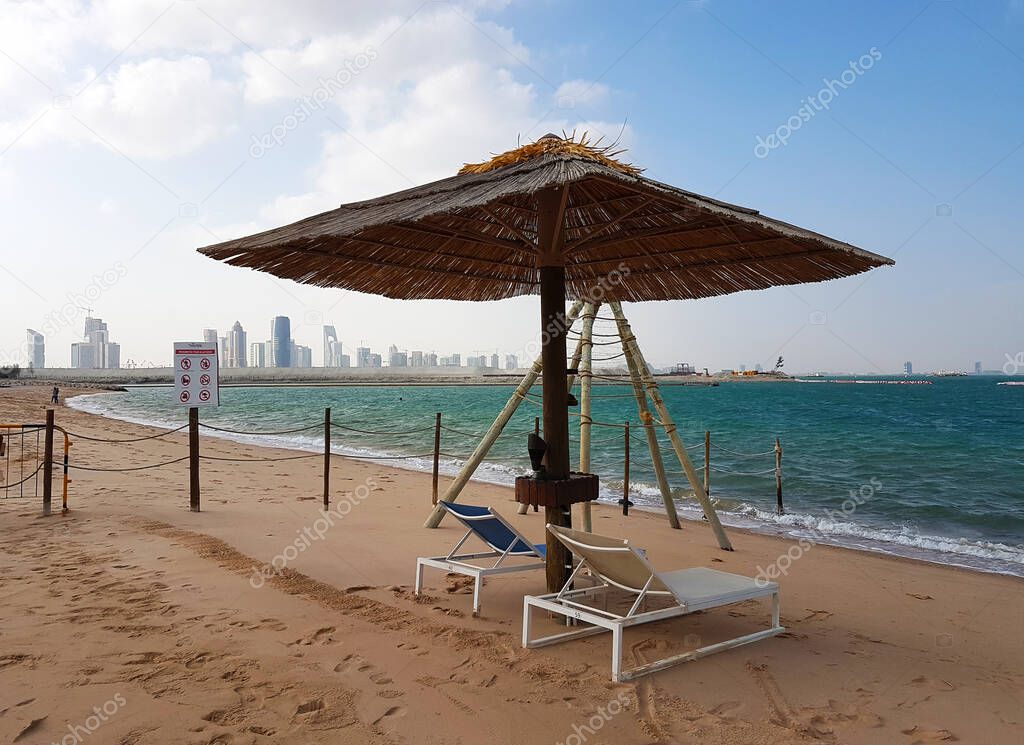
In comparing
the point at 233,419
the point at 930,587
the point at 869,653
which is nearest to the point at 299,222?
the point at 869,653

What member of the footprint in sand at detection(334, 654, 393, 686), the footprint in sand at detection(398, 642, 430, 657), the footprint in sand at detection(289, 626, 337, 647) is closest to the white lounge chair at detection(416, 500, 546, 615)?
the footprint in sand at detection(398, 642, 430, 657)

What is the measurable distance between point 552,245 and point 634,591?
2.03 m

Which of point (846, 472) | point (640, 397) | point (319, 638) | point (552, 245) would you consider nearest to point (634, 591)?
point (319, 638)

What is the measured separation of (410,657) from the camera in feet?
11.7

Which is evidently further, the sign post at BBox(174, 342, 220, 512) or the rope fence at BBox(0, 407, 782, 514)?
the sign post at BBox(174, 342, 220, 512)

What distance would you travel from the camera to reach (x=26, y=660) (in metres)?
3.29

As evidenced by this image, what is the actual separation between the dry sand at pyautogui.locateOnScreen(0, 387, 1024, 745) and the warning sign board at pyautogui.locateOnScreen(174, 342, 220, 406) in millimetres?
1852

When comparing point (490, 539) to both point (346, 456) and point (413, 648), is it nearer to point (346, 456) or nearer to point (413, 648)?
point (413, 648)

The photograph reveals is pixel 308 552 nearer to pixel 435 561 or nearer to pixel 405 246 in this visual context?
pixel 435 561

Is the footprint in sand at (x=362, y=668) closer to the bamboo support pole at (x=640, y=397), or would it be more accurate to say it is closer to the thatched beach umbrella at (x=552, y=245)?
the thatched beach umbrella at (x=552, y=245)

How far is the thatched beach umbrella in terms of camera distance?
12.2 feet

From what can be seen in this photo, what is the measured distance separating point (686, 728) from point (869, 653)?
1.70 m

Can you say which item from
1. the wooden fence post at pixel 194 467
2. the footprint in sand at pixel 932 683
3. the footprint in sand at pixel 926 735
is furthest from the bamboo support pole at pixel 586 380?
the wooden fence post at pixel 194 467

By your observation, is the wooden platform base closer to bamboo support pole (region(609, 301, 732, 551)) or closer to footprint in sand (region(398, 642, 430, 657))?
footprint in sand (region(398, 642, 430, 657))
